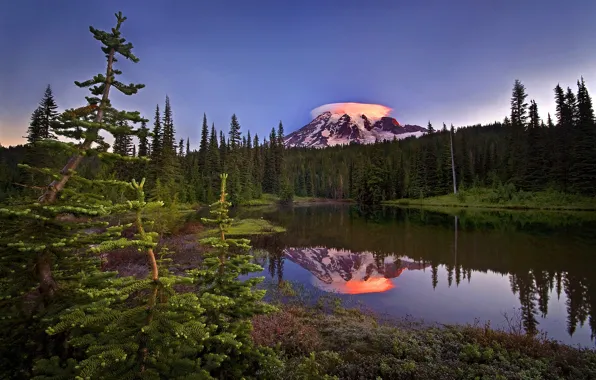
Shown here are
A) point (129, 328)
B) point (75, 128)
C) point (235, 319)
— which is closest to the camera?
point (129, 328)

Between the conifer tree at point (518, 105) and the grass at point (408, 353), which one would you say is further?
the conifer tree at point (518, 105)

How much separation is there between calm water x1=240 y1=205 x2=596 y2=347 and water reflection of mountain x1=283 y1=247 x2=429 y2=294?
2.6 inches

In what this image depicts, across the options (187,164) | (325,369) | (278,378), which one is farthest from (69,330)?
(187,164)

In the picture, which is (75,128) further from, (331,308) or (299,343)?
(331,308)

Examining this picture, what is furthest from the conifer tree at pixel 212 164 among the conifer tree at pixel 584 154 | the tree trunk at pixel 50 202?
the tree trunk at pixel 50 202

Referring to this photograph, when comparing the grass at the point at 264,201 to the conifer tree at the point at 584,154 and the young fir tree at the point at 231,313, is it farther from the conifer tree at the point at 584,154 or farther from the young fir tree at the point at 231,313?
the young fir tree at the point at 231,313

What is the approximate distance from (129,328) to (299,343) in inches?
253

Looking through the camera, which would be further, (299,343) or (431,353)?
(299,343)

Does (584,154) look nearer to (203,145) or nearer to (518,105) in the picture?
(518,105)

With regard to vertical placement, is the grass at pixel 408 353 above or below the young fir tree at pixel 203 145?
below

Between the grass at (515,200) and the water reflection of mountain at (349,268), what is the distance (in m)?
52.5

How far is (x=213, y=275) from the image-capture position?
21.0ft

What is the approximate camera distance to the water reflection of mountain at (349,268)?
18436mm

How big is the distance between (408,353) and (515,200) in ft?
226
